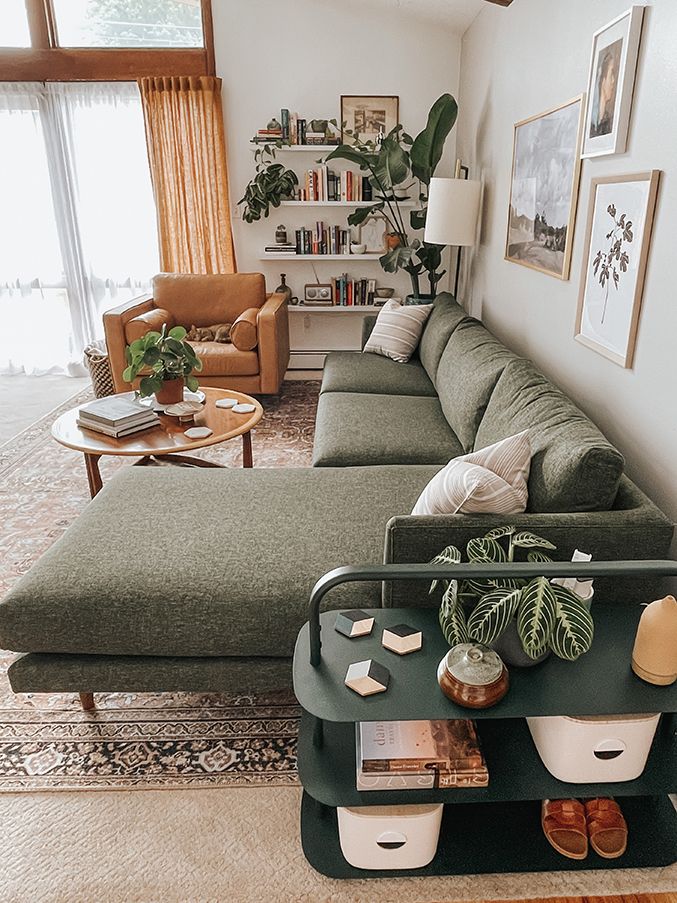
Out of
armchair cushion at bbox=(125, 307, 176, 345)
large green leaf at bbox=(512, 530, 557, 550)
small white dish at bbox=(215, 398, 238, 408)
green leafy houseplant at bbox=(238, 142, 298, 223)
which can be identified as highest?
green leafy houseplant at bbox=(238, 142, 298, 223)

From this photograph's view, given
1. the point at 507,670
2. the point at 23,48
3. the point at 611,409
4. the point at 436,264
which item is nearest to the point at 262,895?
the point at 507,670

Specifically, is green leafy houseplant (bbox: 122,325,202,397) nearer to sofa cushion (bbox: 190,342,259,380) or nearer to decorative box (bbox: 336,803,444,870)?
sofa cushion (bbox: 190,342,259,380)

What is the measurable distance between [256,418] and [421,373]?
3.61 ft

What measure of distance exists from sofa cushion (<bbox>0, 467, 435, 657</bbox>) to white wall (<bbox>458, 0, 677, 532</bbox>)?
745 millimetres

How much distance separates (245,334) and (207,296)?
0.72 meters

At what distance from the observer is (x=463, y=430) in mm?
2588

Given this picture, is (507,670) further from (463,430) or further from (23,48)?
(23,48)

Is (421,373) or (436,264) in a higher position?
(436,264)

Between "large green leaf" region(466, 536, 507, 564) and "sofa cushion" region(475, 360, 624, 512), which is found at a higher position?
"sofa cushion" region(475, 360, 624, 512)

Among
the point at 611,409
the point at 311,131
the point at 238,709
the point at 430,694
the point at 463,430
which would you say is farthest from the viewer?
the point at 311,131


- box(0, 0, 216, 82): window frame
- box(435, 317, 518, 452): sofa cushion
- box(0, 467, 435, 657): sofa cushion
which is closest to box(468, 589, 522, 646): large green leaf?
box(0, 467, 435, 657): sofa cushion

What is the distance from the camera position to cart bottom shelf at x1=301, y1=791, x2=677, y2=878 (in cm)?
140

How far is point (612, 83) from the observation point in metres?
2.01

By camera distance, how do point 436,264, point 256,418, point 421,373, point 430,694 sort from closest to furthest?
point 430,694
point 256,418
point 421,373
point 436,264
